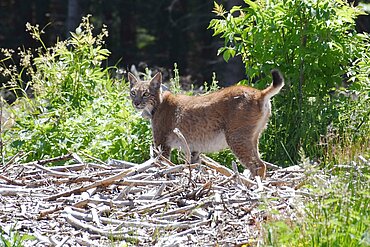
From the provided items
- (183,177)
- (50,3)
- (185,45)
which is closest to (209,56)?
(185,45)

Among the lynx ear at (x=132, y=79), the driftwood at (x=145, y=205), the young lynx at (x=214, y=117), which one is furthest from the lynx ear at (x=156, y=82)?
the driftwood at (x=145, y=205)

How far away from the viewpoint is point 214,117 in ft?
26.9

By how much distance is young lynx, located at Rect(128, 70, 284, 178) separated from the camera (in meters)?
7.93

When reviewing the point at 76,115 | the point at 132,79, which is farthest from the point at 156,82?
the point at 76,115

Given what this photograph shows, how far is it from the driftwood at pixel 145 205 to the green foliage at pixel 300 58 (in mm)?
2057

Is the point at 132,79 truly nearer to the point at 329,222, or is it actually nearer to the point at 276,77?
the point at 276,77

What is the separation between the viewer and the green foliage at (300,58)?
8.62m

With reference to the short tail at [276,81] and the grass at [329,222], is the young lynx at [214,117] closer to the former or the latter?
the short tail at [276,81]

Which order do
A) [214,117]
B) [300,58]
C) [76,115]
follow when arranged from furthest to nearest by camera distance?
[76,115] → [300,58] → [214,117]

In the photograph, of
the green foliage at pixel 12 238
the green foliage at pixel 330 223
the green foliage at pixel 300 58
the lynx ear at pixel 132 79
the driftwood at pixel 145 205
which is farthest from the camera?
the lynx ear at pixel 132 79

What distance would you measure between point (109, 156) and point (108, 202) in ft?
9.48

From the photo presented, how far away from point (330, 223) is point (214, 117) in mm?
3489

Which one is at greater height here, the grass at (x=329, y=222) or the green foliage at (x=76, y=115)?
the grass at (x=329, y=222)

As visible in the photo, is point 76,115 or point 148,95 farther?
point 76,115
